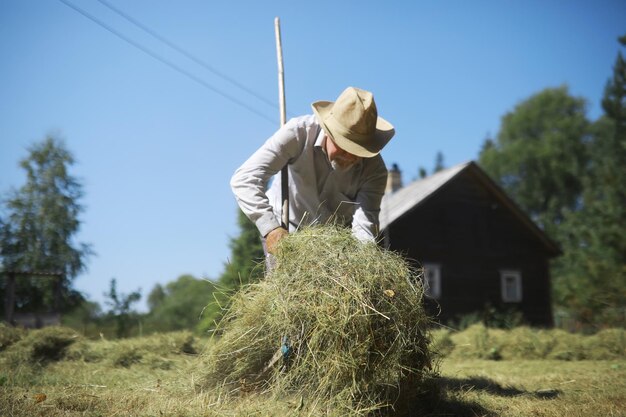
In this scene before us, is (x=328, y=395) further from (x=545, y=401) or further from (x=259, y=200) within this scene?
(x=545, y=401)

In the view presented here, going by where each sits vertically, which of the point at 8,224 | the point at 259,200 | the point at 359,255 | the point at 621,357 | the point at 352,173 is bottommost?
the point at 621,357

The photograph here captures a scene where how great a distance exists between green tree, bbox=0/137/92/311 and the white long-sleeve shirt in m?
13.9

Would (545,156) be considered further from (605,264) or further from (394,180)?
Answer: (605,264)

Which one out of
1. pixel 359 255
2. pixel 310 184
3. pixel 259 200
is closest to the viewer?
pixel 359 255

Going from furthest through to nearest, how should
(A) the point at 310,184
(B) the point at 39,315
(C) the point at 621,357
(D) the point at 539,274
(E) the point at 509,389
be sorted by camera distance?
1. (D) the point at 539,274
2. (B) the point at 39,315
3. (C) the point at 621,357
4. (E) the point at 509,389
5. (A) the point at 310,184

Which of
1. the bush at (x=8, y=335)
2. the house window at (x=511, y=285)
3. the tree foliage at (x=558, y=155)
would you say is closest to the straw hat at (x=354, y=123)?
the bush at (x=8, y=335)

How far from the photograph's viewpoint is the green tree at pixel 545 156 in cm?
4216

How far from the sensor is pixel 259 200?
3.47 meters

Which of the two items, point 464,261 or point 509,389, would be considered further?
point 464,261

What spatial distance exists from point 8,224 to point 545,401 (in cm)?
1793

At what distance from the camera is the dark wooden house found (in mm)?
19266

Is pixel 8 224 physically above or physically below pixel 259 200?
above

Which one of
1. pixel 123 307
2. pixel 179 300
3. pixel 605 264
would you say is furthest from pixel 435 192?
pixel 179 300

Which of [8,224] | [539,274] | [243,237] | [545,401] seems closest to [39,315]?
[243,237]
